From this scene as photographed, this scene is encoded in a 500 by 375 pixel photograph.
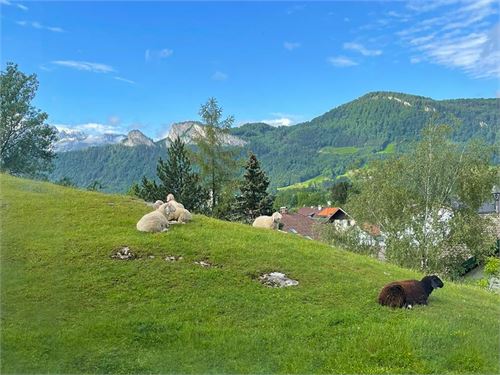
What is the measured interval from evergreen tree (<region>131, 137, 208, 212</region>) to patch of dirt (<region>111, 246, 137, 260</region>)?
32589 mm

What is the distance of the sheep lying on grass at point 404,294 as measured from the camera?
11.4 m

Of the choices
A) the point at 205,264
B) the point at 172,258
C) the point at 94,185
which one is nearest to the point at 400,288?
the point at 205,264

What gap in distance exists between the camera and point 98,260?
12.9 metres

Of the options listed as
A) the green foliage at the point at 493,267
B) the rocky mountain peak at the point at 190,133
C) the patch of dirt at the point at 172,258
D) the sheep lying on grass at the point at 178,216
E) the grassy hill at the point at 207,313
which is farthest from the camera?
the rocky mountain peak at the point at 190,133

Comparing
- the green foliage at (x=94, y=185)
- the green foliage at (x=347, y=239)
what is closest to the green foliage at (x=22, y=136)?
the green foliage at (x=94, y=185)

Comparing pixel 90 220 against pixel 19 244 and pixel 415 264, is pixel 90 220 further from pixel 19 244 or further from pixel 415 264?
pixel 415 264

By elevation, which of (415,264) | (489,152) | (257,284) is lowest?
(415,264)

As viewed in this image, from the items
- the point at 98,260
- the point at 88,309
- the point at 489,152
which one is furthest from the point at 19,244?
the point at 489,152

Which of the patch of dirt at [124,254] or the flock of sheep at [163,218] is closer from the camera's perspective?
the patch of dirt at [124,254]

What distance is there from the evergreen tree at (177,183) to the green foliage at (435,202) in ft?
55.1

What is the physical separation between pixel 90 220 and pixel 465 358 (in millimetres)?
12400

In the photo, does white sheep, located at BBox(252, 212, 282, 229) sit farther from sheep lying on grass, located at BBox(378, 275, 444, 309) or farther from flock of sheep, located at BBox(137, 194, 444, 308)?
sheep lying on grass, located at BBox(378, 275, 444, 309)

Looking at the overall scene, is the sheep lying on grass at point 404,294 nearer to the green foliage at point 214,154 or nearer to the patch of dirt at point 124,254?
the patch of dirt at point 124,254

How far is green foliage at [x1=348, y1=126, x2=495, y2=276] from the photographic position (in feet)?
123
